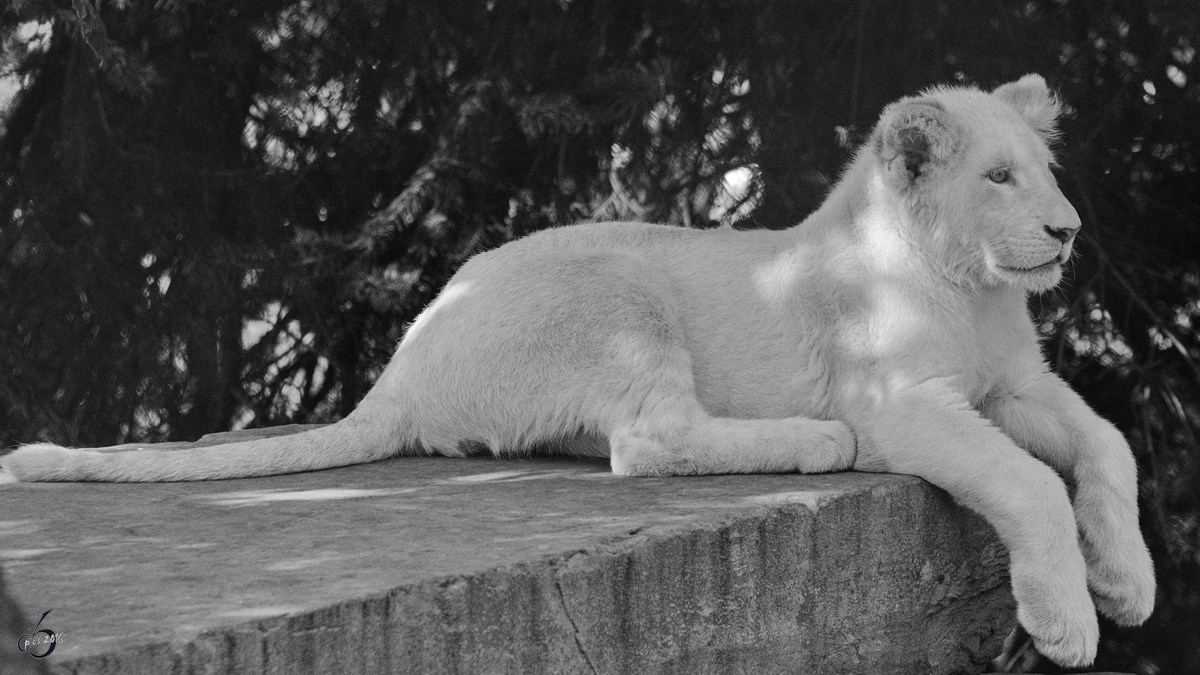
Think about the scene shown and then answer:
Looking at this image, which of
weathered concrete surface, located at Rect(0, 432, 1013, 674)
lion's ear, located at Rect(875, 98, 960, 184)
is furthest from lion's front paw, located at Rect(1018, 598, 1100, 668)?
lion's ear, located at Rect(875, 98, 960, 184)

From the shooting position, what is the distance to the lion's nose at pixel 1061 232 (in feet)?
12.9

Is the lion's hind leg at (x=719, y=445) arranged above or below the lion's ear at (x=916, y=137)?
below

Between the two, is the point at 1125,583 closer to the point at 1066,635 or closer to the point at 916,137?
the point at 1066,635

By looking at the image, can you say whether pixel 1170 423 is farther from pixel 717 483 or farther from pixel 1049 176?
pixel 717 483

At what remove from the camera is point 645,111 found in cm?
648

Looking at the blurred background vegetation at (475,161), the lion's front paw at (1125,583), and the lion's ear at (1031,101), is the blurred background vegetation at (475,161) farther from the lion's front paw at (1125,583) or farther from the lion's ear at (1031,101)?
the lion's front paw at (1125,583)

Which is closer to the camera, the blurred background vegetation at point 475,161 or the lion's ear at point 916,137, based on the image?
the lion's ear at point 916,137

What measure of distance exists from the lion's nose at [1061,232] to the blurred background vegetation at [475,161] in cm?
236

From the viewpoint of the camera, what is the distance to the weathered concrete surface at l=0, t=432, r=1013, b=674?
8.72ft

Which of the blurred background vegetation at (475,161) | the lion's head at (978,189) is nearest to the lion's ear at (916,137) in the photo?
the lion's head at (978,189)

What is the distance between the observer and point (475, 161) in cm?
653

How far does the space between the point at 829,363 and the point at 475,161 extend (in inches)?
111

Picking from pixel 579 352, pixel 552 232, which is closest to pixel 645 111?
pixel 552 232

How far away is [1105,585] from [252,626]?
2729 mm
